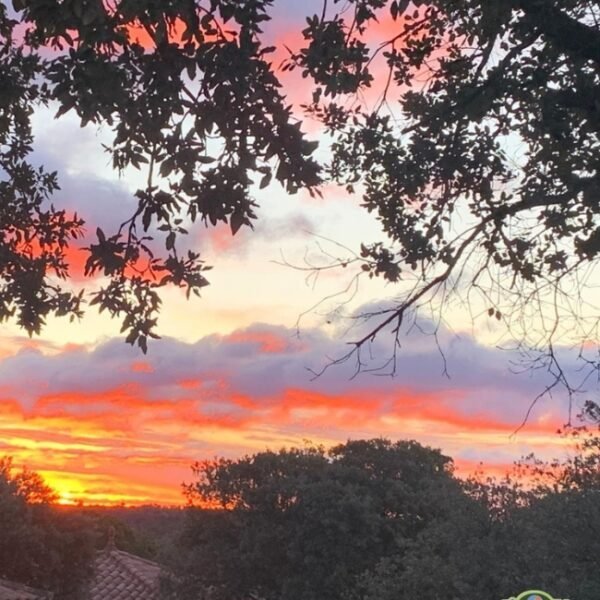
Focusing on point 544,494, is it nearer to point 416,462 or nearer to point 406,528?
point 406,528

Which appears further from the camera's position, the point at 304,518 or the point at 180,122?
the point at 304,518

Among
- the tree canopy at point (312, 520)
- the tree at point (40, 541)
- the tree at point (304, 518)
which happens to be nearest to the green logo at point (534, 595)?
the tree canopy at point (312, 520)

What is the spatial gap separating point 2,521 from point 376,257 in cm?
2445

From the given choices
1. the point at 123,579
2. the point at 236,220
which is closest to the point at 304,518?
the point at 123,579

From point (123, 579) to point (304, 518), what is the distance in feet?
29.5

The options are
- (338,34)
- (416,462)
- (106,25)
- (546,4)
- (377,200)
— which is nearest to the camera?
(106,25)

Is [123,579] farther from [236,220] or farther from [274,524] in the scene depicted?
[236,220]

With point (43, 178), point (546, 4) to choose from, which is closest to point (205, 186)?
point (546, 4)

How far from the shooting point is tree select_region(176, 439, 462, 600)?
94.5ft

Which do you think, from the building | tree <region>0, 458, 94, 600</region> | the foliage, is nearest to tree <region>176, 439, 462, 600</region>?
the building

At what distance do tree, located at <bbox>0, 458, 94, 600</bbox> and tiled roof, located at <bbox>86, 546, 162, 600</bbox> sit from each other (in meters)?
1.13

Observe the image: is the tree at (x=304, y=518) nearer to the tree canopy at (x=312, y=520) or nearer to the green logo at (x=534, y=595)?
the tree canopy at (x=312, y=520)

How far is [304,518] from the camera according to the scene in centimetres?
2973

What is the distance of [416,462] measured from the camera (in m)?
33.1
